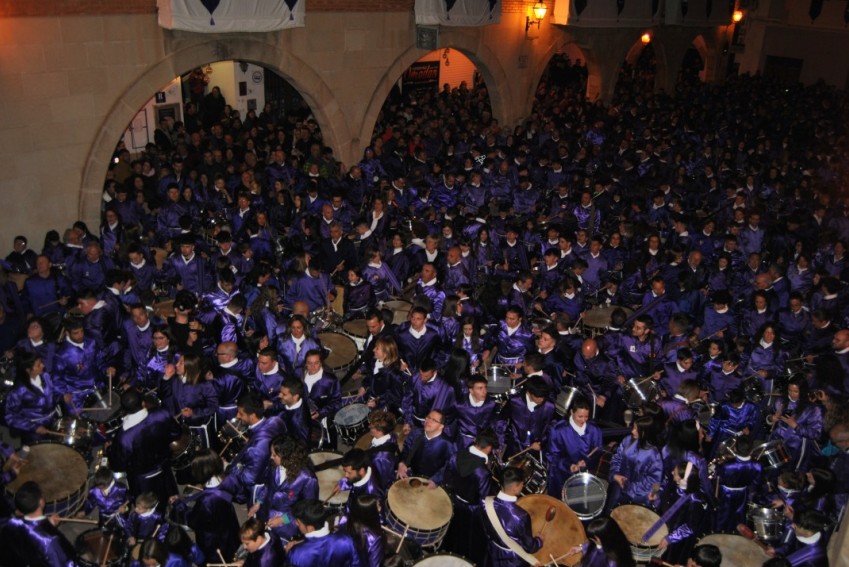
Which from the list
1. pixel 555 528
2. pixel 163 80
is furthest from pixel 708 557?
pixel 163 80

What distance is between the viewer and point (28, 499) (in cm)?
564

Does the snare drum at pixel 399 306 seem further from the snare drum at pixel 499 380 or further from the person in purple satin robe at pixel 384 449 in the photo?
the person in purple satin robe at pixel 384 449

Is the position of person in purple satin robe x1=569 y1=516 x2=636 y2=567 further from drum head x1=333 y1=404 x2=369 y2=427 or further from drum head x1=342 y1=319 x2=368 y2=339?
drum head x1=342 y1=319 x2=368 y2=339

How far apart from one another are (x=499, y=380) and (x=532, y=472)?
165cm

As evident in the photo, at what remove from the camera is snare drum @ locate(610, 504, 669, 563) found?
6.30m

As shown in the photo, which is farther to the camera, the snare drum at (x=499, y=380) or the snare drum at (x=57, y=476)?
the snare drum at (x=499, y=380)

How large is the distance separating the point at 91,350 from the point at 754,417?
7.74 m

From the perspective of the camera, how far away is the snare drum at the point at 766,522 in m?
7.03

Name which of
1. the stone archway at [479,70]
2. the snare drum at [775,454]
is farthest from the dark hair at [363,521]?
the stone archway at [479,70]

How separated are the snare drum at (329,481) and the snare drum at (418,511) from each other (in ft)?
1.60

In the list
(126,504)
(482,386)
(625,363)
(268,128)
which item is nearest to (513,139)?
(268,128)

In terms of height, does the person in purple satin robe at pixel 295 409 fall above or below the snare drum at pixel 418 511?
above

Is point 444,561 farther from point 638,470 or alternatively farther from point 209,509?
point 638,470

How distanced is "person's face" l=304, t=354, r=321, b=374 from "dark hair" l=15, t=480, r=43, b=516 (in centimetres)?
293
